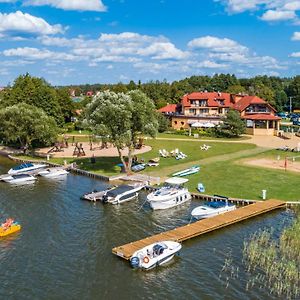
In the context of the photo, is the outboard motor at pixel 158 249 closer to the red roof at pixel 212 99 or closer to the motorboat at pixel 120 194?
the motorboat at pixel 120 194

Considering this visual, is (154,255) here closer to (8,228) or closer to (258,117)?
(8,228)

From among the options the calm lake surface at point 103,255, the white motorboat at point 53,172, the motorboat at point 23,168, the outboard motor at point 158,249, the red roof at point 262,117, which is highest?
the red roof at point 262,117

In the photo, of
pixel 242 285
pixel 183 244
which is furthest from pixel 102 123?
pixel 242 285

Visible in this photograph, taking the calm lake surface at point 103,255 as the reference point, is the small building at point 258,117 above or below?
above

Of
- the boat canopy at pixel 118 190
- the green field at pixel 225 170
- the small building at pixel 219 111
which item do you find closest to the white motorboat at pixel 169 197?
the green field at pixel 225 170

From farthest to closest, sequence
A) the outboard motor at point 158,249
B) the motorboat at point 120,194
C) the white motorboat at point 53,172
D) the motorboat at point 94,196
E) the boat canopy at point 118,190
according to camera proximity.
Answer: the white motorboat at point 53,172 < the motorboat at point 94,196 < the boat canopy at point 118,190 < the motorboat at point 120,194 < the outboard motor at point 158,249

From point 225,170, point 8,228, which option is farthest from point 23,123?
point 8,228

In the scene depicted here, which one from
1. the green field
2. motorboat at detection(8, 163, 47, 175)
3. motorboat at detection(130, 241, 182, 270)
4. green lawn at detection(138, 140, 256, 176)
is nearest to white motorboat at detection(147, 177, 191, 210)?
the green field
